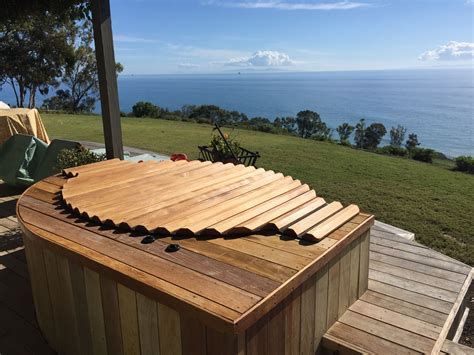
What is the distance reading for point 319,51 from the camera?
108 metres

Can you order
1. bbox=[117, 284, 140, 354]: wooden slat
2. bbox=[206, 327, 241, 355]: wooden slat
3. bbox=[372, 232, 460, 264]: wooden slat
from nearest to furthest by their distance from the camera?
1. bbox=[206, 327, 241, 355]: wooden slat
2. bbox=[117, 284, 140, 354]: wooden slat
3. bbox=[372, 232, 460, 264]: wooden slat

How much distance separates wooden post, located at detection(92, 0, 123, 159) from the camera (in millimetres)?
3412

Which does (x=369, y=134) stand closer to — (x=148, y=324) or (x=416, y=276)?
(x=416, y=276)

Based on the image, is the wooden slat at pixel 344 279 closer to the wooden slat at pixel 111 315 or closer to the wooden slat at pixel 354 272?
the wooden slat at pixel 354 272

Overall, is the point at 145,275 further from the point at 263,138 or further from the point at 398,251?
the point at 263,138

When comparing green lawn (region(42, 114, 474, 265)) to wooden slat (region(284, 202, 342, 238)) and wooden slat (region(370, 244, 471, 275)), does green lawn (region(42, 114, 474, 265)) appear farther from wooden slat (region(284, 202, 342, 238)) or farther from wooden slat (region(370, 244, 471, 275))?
wooden slat (region(284, 202, 342, 238))

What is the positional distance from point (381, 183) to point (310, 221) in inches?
203

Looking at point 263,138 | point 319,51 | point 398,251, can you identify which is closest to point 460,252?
point 398,251

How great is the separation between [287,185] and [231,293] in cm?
138

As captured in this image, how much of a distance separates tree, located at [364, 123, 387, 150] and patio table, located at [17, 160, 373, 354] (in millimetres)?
21545

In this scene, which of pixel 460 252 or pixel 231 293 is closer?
pixel 231 293

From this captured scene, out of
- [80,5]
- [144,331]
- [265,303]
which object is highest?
[80,5]

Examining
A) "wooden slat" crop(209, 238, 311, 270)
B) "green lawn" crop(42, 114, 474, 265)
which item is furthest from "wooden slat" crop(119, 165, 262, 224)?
"green lawn" crop(42, 114, 474, 265)

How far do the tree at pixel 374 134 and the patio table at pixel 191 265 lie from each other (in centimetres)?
2155
